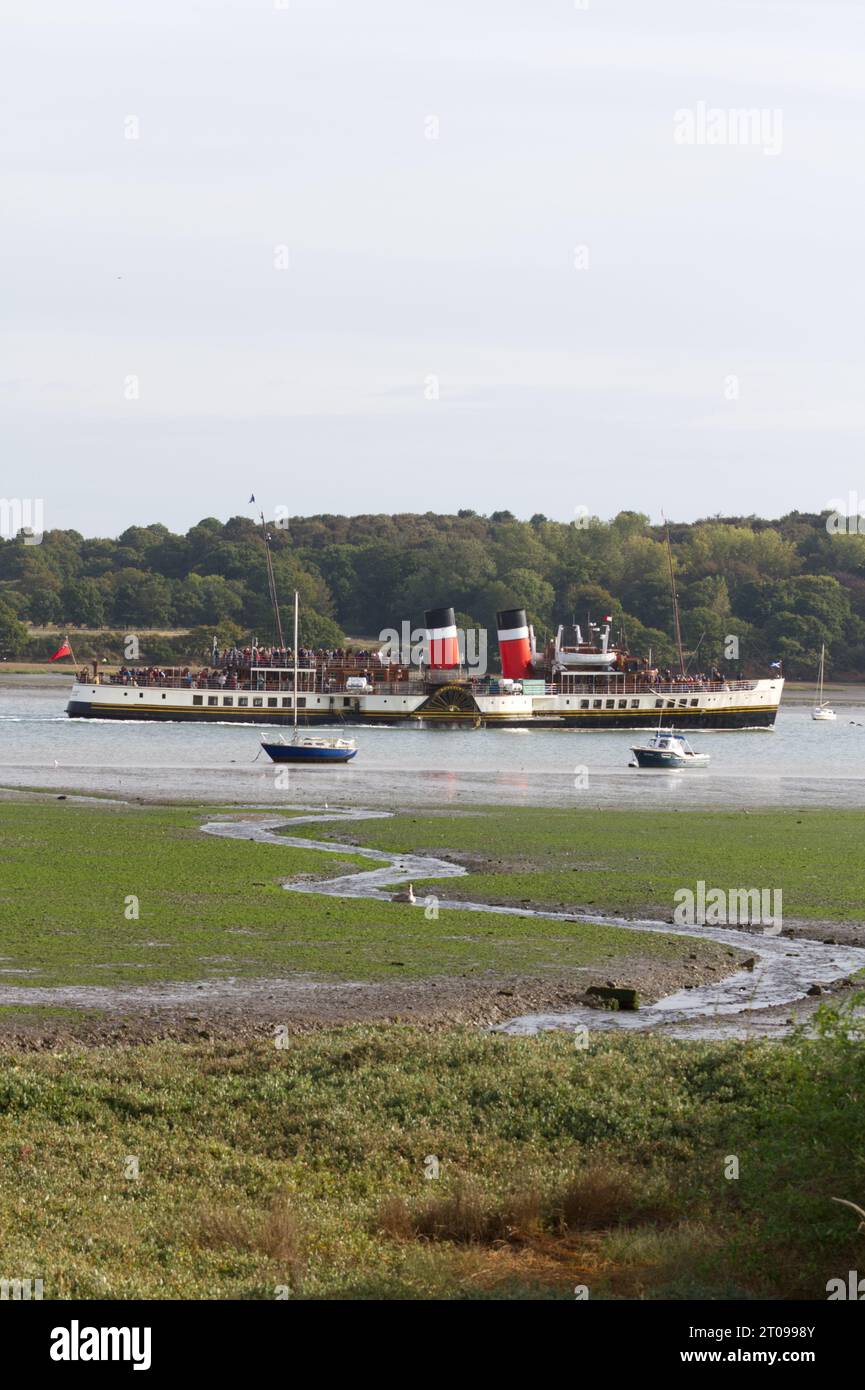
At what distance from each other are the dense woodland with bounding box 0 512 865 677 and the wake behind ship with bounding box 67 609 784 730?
45.5 metres

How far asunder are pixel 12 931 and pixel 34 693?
4901 inches

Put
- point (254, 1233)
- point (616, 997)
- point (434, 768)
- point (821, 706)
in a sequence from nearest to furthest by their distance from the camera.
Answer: point (254, 1233), point (616, 997), point (434, 768), point (821, 706)

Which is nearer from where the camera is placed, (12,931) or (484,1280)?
(484,1280)

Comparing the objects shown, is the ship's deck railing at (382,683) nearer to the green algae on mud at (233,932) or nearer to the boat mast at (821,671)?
the boat mast at (821,671)

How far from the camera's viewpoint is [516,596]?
17225 centimetres

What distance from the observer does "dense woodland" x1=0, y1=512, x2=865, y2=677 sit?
16925cm

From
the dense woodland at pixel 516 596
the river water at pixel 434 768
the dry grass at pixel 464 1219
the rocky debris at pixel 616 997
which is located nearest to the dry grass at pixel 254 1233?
the dry grass at pixel 464 1219

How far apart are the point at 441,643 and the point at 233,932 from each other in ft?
287

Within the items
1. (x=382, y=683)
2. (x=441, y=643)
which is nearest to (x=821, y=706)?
(x=441, y=643)

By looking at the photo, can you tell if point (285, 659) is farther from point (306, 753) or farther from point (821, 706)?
point (821, 706)

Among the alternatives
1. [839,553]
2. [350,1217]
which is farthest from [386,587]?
[350,1217]
